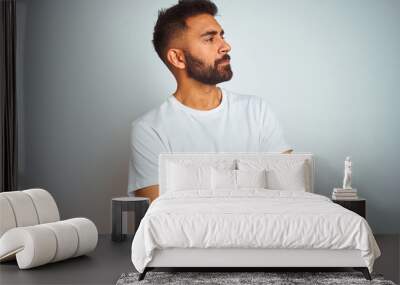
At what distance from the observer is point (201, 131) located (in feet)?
22.9

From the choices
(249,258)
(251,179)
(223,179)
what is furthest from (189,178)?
(249,258)

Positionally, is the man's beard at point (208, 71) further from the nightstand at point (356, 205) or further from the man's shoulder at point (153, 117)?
the nightstand at point (356, 205)

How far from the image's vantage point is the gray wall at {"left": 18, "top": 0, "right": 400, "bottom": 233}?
7020 millimetres

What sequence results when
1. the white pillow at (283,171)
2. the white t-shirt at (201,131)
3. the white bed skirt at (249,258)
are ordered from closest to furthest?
the white bed skirt at (249,258)
the white pillow at (283,171)
the white t-shirt at (201,131)

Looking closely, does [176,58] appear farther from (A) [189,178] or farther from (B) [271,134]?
(A) [189,178]

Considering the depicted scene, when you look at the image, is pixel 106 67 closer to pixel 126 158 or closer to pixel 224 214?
pixel 126 158

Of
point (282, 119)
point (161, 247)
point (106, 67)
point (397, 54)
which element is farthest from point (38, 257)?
point (397, 54)

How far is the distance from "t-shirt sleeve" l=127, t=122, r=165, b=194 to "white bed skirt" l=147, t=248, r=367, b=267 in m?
2.37

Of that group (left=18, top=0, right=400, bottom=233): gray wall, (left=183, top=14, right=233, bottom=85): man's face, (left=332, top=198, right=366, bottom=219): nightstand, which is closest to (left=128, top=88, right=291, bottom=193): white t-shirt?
(left=18, top=0, right=400, bottom=233): gray wall

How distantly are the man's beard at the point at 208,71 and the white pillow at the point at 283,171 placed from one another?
97cm

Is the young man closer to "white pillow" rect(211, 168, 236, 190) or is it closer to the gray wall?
the gray wall

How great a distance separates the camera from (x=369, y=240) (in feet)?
15.1

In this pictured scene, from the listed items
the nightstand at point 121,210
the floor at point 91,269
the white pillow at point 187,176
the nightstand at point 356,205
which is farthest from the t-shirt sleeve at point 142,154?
the nightstand at point 356,205

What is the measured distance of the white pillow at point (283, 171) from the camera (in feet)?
21.1
